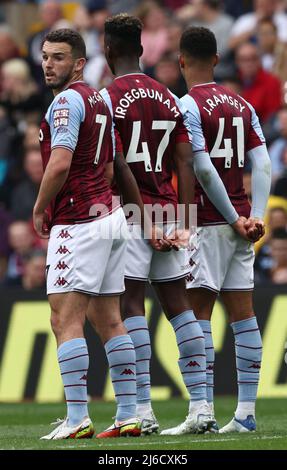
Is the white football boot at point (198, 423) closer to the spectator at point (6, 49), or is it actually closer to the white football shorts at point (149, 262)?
the white football shorts at point (149, 262)

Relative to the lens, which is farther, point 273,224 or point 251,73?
point 251,73

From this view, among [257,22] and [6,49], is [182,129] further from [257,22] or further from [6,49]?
[6,49]

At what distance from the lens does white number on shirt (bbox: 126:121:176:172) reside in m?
8.51

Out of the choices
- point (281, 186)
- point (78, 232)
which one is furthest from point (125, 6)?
→ point (78, 232)

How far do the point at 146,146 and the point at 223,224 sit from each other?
779mm

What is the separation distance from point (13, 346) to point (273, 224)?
3037 mm

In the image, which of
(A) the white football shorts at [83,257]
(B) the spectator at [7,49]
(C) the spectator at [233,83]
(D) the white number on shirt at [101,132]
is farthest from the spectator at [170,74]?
(A) the white football shorts at [83,257]

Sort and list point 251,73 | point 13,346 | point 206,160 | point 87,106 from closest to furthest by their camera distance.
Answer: point 87,106 < point 206,160 < point 13,346 < point 251,73

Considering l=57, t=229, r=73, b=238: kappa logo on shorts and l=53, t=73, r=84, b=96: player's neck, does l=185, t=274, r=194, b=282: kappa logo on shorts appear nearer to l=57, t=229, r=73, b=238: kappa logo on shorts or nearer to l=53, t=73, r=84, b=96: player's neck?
l=57, t=229, r=73, b=238: kappa logo on shorts

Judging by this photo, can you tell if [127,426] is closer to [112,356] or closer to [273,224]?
[112,356]

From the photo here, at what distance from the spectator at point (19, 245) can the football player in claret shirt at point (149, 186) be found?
23.3 feet

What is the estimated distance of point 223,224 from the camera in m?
8.84

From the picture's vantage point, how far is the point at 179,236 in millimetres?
8516
